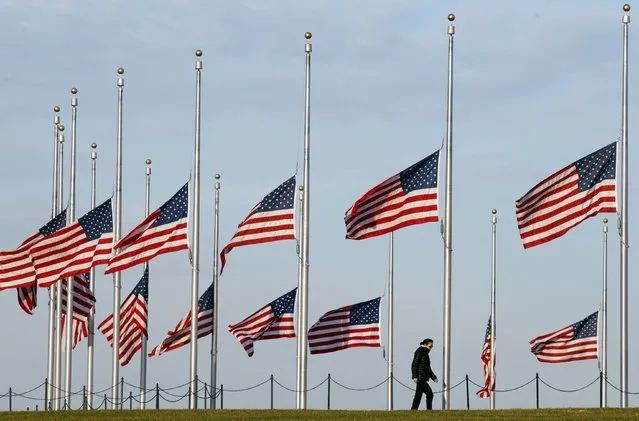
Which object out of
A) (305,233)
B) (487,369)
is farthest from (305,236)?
(487,369)

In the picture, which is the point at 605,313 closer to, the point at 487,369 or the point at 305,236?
the point at 487,369

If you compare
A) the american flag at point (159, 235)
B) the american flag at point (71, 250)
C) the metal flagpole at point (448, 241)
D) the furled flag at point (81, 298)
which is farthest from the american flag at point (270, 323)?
the metal flagpole at point (448, 241)

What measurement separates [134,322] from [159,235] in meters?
7.31

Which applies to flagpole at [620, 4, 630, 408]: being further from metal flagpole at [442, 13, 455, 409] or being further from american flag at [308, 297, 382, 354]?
american flag at [308, 297, 382, 354]

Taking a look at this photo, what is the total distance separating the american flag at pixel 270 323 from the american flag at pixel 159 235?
256 inches

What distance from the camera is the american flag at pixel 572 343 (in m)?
57.3

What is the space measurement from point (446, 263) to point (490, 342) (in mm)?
17955

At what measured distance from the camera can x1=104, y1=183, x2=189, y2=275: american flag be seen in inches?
1897

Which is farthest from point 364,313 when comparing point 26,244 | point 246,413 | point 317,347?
point 246,413

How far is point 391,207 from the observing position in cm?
4462

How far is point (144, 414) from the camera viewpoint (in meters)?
41.7

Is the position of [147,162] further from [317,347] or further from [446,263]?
[446,263]

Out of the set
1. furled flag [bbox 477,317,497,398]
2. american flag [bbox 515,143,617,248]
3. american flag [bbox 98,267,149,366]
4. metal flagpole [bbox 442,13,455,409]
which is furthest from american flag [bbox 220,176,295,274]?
furled flag [bbox 477,317,497,398]

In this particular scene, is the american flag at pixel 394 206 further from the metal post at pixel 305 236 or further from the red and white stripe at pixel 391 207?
the metal post at pixel 305 236
